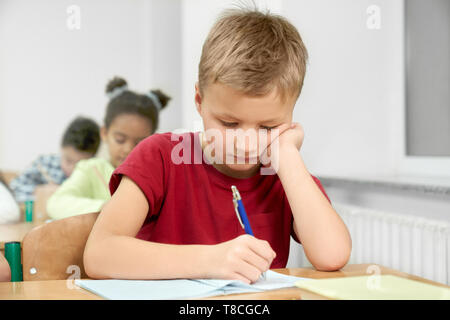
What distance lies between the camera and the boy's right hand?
2.29ft

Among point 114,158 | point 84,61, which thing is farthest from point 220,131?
point 84,61

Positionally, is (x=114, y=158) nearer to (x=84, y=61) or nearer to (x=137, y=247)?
(x=137, y=247)

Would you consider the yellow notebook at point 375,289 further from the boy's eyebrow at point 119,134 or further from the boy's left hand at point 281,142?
the boy's eyebrow at point 119,134

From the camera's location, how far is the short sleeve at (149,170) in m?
0.91

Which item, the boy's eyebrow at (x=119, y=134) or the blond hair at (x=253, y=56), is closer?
the blond hair at (x=253, y=56)

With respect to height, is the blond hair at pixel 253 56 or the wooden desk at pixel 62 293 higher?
the blond hair at pixel 253 56

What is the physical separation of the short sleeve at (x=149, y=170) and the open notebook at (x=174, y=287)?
22cm

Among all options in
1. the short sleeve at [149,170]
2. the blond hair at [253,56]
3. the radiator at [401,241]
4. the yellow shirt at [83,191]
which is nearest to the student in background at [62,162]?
the yellow shirt at [83,191]

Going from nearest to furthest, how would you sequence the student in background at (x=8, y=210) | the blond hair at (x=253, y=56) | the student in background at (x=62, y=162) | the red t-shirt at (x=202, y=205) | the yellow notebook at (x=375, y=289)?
1. the yellow notebook at (x=375, y=289)
2. the blond hair at (x=253, y=56)
3. the red t-shirt at (x=202, y=205)
4. the student in background at (x=8, y=210)
5. the student in background at (x=62, y=162)

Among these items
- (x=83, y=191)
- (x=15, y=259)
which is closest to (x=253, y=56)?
(x=15, y=259)

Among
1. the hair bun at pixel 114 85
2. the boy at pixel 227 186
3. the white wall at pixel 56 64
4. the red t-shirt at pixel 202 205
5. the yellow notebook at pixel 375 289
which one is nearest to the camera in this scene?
the yellow notebook at pixel 375 289

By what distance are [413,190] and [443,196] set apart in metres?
0.10

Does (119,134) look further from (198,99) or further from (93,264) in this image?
(93,264)

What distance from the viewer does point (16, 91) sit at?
415 centimetres
